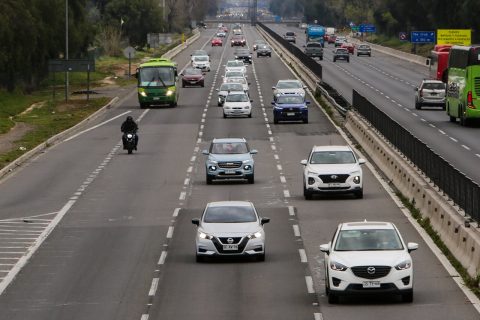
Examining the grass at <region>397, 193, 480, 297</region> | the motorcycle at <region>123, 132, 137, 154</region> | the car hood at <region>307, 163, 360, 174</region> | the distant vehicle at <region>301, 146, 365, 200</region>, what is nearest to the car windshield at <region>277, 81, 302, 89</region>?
the motorcycle at <region>123, 132, 137, 154</region>

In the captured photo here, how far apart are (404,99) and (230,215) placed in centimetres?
5901

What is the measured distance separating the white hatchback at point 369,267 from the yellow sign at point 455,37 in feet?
379

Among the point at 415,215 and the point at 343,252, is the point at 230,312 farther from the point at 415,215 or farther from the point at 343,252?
the point at 415,215

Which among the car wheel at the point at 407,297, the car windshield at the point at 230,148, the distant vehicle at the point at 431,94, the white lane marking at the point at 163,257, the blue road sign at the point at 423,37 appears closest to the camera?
the car wheel at the point at 407,297

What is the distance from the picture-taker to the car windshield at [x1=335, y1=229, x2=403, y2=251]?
77.0 ft

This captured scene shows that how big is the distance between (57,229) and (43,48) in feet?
217

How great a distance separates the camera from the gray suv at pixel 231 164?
44.0m

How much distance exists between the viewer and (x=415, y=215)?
3528 centimetres

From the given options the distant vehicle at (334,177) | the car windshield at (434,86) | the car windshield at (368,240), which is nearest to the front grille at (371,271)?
the car windshield at (368,240)

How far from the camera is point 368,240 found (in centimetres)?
2369

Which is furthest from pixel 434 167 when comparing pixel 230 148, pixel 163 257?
pixel 230 148

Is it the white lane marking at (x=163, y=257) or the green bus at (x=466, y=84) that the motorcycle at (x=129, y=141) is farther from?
the white lane marking at (x=163, y=257)

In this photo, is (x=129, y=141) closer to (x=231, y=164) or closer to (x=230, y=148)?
(x=230, y=148)

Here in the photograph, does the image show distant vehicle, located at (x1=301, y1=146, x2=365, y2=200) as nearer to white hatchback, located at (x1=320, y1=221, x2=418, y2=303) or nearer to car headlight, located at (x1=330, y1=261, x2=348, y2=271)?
white hatchback, located at (x1=320, y1=221, x2=418, y2=303)
